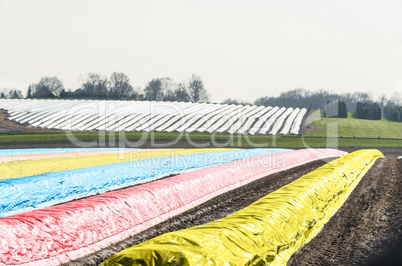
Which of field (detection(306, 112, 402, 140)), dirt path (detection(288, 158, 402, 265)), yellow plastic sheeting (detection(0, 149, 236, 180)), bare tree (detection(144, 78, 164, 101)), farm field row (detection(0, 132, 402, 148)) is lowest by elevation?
dirt path (detection(288, 158, 402, 265))

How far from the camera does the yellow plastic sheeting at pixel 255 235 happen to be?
5152 mm

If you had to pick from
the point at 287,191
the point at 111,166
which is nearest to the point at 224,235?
the point at 287,191

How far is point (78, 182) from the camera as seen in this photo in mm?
12977

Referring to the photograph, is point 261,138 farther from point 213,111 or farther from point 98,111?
point 98,111

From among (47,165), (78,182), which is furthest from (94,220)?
(47,165)

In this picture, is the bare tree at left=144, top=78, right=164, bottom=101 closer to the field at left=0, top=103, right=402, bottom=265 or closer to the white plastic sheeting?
the white plastic sheeting

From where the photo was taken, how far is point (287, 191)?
393 inches

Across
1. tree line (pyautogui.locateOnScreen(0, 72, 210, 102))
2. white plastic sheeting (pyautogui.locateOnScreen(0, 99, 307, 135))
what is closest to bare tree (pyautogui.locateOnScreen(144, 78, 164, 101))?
tree line (pyautogui.locateOnScreen(0, 72, 210, 102))

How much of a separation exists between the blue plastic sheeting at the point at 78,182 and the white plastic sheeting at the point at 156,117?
1277 inches

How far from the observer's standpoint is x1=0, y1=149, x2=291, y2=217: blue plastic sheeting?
10698mm

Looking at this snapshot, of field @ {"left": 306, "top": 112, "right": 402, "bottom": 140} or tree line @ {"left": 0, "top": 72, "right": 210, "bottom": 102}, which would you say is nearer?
field @ {"left": 306, "top": 112, "right": 402, "bottom": 140}

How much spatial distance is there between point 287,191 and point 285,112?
56.8 meters

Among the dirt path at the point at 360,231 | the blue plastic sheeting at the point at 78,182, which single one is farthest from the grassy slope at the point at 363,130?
the dirt path at the point at 360,231

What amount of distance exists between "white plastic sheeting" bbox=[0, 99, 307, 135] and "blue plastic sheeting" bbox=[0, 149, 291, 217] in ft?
106
